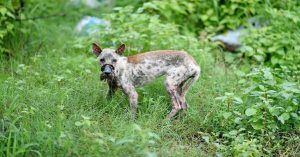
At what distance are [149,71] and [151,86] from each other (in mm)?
688

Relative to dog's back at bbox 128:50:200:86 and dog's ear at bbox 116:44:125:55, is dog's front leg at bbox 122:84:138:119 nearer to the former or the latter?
dog's back at bbox 128:50:200:86

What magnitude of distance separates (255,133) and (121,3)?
5846 mm

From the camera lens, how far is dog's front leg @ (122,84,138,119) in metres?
7.74

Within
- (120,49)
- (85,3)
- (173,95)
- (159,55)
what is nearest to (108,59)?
(120,49)

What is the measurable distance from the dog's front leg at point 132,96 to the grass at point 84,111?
0.37ft

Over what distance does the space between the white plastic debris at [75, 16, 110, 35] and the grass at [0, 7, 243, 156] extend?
20.6 inches

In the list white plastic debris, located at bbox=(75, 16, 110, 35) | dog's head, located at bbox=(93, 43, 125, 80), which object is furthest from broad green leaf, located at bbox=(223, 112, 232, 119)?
white plastic debris, located at bbox=(75, 16, 110, 35)

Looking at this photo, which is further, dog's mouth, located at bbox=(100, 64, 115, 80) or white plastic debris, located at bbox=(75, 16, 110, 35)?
white plastic debris, located at bbox=(75, 16, 110, 35)

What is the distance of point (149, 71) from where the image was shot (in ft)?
26.1

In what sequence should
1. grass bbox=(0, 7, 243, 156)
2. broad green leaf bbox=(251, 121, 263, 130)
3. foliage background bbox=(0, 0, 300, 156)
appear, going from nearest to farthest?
grass bbox=(0, 7, 243, 156) → foliage background bbox=(0, 0, 300, 156) → broad green leaf bbox=(251, 121, 263, 130)

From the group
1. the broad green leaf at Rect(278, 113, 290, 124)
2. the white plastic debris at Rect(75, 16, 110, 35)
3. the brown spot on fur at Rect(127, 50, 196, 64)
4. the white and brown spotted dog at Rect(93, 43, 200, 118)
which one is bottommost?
the broad green leaf at Rect(278, 113, 290, 124)

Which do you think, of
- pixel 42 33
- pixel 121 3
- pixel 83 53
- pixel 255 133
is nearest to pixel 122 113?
pixel 255 133

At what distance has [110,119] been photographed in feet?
24.2

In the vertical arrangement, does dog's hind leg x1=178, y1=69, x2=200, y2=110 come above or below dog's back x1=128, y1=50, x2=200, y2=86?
below
